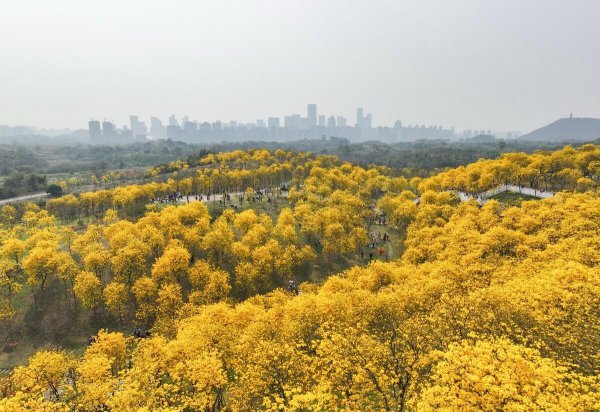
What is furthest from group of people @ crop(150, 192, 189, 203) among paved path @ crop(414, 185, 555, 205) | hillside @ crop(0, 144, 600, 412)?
paved path @ crop(414, 185, 555, 205)

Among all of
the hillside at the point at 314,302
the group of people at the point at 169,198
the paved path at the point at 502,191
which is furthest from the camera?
the group of people at the point at 169,198

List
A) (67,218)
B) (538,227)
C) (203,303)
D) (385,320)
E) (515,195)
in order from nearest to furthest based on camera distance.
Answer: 1. (385,320)
2. (203,303)
3. (538,227)
4. (515,195)
5. (67,218)

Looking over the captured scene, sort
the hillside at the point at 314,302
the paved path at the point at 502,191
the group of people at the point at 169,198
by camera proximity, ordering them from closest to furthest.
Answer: the hillside at the point at 314,302, the paved path at the point at 502,191, the group of people at the point at 169,198

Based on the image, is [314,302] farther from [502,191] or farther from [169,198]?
[502,191]

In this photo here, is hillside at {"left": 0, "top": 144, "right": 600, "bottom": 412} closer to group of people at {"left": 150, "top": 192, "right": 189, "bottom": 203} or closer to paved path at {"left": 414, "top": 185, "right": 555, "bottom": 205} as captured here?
group of people at {"left": 150, "top": 192, "right": 189, "bottom": 203}

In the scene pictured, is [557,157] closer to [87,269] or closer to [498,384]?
[498,384]

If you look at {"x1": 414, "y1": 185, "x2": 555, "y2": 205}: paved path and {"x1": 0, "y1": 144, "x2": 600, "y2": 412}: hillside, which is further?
{"x1": 414, "y1": 185, "x2": 555, "y2": 205}: paved path

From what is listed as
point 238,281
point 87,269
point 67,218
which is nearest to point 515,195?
point 238,281

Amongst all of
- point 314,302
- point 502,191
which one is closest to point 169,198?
point 314,302

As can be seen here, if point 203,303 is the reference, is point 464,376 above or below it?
above

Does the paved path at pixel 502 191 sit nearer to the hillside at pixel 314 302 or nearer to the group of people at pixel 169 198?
the hillside at pixel 314 302

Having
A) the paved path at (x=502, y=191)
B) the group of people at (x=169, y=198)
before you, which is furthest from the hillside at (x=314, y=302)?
the paved path at (x=502, y=191)
